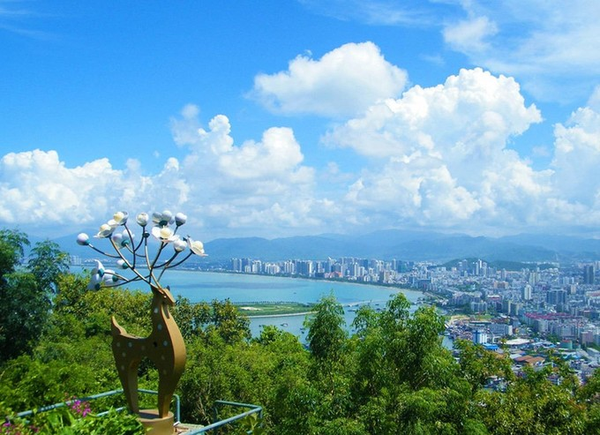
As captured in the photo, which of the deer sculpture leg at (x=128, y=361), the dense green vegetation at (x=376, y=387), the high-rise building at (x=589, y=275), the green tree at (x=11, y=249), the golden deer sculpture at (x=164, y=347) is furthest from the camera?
the high-rise building at (x=589, y=275)

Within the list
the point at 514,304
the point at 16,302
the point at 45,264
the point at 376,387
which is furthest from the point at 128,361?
the point at 514,304

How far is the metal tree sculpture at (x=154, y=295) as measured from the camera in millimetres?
4852

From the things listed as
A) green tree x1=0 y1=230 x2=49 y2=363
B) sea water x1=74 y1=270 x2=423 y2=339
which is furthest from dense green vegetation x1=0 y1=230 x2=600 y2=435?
sea water x1=74 y1=270 x2=423 y2=339

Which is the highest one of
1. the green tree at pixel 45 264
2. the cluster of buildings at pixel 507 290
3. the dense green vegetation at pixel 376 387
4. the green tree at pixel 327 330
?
the green tree at pixel 45 264

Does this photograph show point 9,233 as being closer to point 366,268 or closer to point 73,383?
point 73,383

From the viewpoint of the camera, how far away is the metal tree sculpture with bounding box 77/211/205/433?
191 inches

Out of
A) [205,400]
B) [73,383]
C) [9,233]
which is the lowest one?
[205,400]

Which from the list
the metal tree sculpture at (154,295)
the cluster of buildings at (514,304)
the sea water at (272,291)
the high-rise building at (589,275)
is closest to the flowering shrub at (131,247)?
the metal tree sculpture at (154,295)

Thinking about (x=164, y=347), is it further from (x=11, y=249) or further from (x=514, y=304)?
(x=514, y=304)

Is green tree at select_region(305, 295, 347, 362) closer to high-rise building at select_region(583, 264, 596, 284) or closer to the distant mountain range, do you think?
high-rise building at select_region(583, 264, 596, 284)

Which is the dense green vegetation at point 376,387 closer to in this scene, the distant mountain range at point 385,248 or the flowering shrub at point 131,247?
the flowering shrub at point 131,247

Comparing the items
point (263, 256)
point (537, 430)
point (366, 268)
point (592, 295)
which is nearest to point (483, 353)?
point (537, 430)

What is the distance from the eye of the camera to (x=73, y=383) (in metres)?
5.86

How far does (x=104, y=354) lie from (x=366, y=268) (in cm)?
6449
